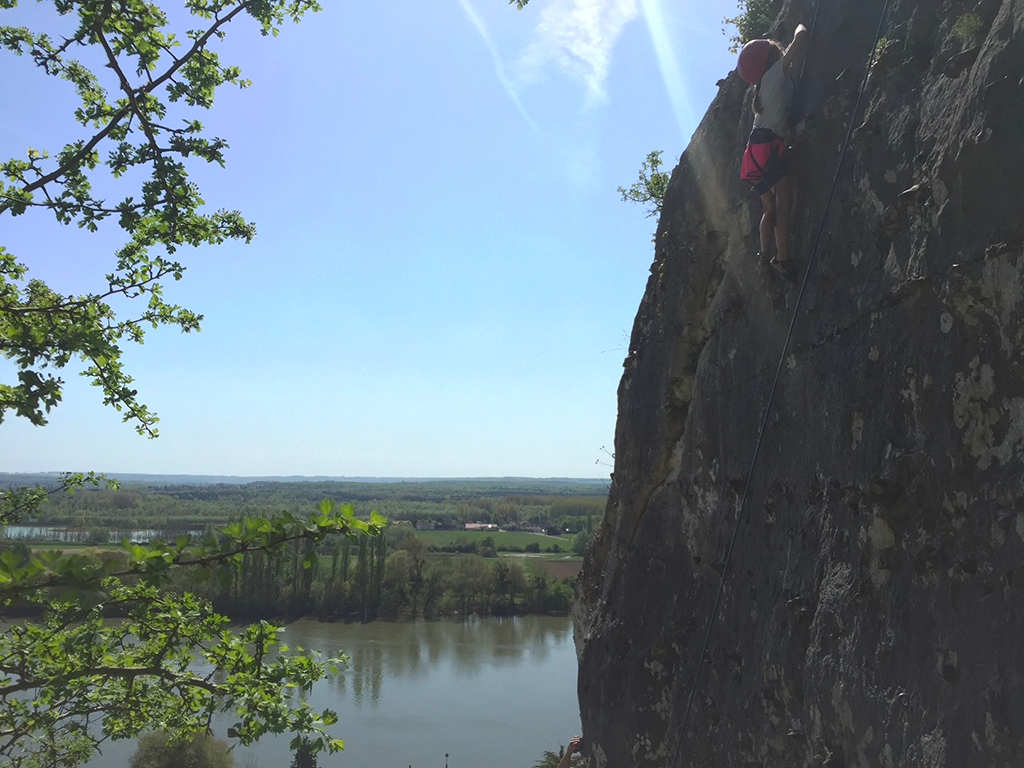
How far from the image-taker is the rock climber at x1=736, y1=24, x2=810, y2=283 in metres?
3.92

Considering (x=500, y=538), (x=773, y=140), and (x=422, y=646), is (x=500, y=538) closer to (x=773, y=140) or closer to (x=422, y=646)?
(x=422, y=646)

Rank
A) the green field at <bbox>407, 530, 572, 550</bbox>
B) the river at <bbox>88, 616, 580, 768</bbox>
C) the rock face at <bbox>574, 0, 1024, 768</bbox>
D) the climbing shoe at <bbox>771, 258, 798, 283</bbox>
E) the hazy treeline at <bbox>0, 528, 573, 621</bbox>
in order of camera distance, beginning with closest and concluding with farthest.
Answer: the rock face at <bbox>574, 0, 1024, 768</bbox>
the climbing shoe at <bbox>771, 258, 798, 283</bbox>
the river at <bbox>88, 616, 580, 768</bbox>
the hazy treeline at <bbox>0, 528, 573, 621</bbox>
the green field at <bbox>407, 530, 572, 550</bbox>

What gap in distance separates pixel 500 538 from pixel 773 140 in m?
92.4

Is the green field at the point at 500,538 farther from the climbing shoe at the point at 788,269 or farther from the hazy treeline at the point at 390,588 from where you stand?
the climbing shoe at the point at 788,269

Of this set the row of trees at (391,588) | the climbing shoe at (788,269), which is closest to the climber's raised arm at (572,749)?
the climbing shoe at (788,269)

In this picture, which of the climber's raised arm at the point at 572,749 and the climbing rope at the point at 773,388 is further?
the climber's raised arm at the point at 572,749

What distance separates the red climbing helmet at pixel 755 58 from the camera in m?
4.21

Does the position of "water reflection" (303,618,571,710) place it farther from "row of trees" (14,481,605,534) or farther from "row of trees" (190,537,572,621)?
"row of trees" (14,481,605,534)

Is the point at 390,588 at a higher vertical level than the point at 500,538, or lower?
higher

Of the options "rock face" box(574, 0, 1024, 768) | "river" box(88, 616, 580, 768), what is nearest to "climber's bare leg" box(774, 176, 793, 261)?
"rock face" box(574, 0, 1024, 768)

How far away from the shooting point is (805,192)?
3.84 meters

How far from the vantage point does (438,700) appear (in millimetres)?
30969

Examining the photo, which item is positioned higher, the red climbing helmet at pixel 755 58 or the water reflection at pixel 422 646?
the red climbing helmet at pixel 755 58

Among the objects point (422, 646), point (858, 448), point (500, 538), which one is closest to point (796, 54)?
point (858, 448)
